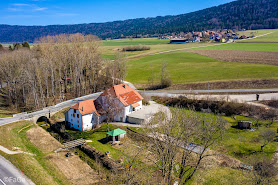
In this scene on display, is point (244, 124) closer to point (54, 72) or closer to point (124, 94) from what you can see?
point (124, 94)

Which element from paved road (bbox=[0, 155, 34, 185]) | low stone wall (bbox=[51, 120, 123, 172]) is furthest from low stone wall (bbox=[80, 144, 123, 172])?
paved road (bbox=[0, 155, 34, 185])

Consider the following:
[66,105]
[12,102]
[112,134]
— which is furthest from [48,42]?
[112,134]

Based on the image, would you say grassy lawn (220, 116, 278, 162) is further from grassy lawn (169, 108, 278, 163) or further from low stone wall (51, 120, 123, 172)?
low stone wall (51, 120, 123, 172)

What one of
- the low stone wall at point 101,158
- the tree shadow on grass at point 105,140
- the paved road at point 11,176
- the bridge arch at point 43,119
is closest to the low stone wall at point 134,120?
the tree shadow on grass at point 105,140

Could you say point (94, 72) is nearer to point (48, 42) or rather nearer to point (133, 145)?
point (48, 42)

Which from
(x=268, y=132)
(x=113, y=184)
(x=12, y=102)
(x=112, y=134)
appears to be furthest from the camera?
(x=12, y=102)

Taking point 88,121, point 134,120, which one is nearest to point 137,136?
point 134,120
